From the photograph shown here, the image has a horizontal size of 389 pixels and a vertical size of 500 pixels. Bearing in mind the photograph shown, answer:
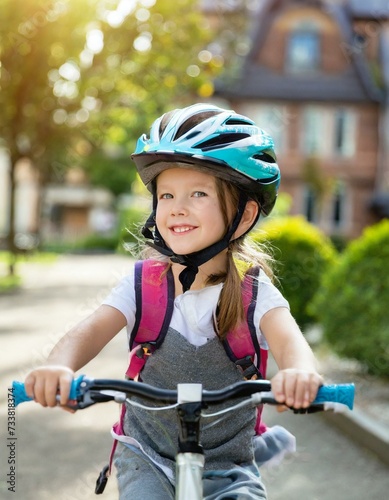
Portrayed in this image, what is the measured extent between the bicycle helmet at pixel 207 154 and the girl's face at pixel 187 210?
0.03m

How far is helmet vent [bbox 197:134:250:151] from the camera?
9.90 feet

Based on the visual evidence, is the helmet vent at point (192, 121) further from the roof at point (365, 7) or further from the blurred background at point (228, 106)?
the roof at point (365, 7)

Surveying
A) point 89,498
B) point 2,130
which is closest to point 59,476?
point 89,498

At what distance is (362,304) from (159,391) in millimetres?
6365

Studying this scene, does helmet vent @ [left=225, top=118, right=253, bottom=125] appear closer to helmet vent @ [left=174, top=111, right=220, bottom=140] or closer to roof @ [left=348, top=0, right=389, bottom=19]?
helmet vent @ [left=174, top=111, right=220, bottom=140]

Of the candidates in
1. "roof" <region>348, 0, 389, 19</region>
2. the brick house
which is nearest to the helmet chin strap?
the brick house

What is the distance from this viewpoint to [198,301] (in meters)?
3.12

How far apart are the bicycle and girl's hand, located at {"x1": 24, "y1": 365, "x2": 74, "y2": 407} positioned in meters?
0.02

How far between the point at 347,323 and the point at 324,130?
3128cm

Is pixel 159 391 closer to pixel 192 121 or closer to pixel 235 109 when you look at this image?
pixel 192 121

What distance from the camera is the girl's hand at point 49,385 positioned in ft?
8.04

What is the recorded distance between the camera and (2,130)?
23031 mm

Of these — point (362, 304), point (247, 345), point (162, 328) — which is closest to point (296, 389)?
point (247, 345)

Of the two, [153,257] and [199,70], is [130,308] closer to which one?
[153,257]
